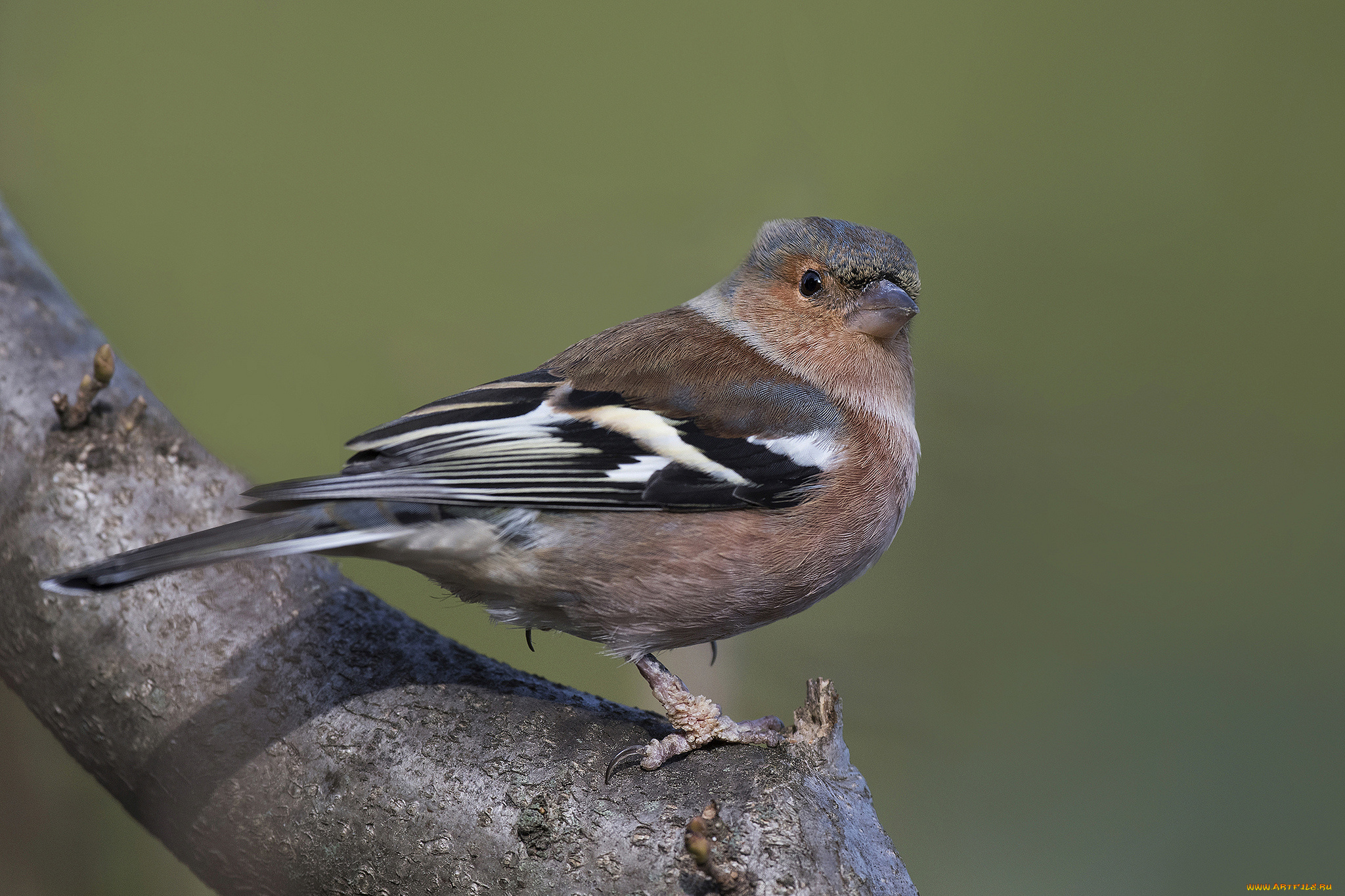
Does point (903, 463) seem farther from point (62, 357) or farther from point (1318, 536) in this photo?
point (1318, 536)

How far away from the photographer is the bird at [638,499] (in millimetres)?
2318

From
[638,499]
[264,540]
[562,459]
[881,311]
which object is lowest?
[264,540]

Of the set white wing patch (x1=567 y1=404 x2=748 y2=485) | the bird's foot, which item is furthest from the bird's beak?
the bird's foot

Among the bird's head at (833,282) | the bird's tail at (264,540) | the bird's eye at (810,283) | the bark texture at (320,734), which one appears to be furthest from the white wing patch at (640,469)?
the bird's eye at (810,283)

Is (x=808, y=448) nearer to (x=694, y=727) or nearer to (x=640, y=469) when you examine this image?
(x=640, y=469)

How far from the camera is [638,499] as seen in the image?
8.18ft

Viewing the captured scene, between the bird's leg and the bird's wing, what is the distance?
1.66 feet

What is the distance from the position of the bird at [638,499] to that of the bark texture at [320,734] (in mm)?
200

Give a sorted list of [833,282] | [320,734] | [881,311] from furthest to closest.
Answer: [833,282] < [881,311] < [320,734]

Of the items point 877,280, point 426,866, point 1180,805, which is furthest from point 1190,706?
point 426,866

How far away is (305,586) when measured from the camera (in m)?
2.71

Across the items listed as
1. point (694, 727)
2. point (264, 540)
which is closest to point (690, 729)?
point (694, 727)

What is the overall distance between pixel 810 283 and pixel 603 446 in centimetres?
114

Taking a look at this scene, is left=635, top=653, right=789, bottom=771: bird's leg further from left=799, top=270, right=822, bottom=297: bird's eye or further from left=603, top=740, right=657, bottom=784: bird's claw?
left=799, top=270, right=822, bottom=297: bird's eye
